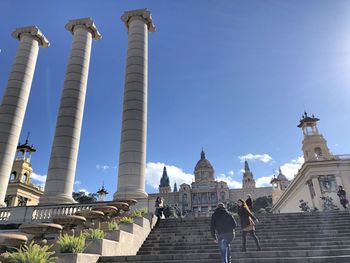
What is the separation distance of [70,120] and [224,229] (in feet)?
66.8

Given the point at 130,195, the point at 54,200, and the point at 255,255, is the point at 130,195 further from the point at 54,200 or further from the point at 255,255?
the point at 255,255

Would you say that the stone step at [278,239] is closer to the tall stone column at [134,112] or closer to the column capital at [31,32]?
the tall stone column at [134,112]

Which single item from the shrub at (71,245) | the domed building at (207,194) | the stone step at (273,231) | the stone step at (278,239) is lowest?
the shrub at (71,245)

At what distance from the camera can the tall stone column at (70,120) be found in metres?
24.4

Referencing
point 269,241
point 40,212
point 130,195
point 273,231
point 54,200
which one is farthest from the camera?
point 54,200

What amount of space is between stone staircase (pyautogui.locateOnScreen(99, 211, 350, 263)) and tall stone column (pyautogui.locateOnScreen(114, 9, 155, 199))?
5.21 metres

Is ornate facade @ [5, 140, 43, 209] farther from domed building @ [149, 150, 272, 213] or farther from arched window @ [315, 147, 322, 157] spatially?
domed building @ [149, 150, 272, 213]

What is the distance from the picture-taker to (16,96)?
2930cm

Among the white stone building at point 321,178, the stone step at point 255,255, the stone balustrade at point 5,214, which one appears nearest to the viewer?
the stone step at point 255,255

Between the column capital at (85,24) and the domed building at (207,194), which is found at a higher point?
the domed building at (207,194)

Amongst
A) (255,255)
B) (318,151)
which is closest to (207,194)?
(318,151)

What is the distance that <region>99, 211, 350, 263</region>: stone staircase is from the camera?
10.9 m

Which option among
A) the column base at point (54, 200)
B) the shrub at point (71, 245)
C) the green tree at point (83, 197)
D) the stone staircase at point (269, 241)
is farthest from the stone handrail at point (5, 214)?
the green tree at point (83, 197)

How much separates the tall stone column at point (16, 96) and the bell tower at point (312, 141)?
130 ft
